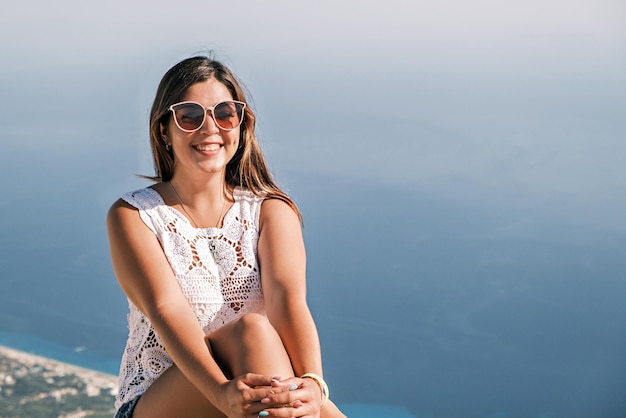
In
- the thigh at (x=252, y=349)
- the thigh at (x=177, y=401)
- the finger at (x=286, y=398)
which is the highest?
the thigh at (x=252, y=349)

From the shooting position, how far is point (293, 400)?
1807mm

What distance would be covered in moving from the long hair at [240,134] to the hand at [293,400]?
0.66 metres

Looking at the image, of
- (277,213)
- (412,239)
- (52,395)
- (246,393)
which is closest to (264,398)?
(246,393)

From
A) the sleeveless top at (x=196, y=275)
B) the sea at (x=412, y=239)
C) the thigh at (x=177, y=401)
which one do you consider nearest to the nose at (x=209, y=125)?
the sleeveless top at (x=196, y=275)

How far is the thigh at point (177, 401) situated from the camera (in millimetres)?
1966

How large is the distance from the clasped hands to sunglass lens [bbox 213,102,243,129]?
0.76 m

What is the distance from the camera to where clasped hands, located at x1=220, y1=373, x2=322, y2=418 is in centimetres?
178

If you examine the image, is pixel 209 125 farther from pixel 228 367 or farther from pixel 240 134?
pixel 228 367

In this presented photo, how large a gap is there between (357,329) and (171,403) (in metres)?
38.3

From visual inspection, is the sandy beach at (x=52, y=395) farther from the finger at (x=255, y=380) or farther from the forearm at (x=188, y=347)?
the finger at (x=255, y=380)

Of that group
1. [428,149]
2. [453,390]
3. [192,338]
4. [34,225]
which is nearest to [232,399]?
[192,338]

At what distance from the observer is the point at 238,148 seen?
2381 mm

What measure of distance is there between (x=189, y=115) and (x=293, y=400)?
0.87 metres

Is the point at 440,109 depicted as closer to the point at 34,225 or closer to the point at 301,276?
the point at 34,225
